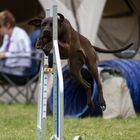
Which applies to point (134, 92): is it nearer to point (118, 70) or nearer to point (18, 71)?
point (118, 70)

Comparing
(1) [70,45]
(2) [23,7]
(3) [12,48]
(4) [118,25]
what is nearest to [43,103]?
(1) [70,45]

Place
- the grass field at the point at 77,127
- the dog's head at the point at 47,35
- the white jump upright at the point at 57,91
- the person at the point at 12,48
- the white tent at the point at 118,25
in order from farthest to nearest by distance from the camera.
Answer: the white tent at the point at 118,25
the person at the point at 12,48
the grass field at the point at 77,127
the dog's head at the point at 47,35
the white jump upright at the point at 57,91

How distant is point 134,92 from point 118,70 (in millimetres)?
323

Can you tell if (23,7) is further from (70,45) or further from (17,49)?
(70,45)

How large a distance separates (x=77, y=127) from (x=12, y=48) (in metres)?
2.70

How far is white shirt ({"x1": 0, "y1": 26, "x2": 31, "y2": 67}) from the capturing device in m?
8.41

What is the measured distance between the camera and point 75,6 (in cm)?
750

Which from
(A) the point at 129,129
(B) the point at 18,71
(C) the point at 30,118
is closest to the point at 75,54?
(A) the point at 129,129

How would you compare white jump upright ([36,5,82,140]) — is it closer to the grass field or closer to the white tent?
Result: the grass field

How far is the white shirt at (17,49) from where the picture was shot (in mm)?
8406

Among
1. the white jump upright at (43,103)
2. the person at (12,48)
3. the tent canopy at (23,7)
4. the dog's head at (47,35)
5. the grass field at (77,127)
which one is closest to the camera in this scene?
the dog's head at (47,35)

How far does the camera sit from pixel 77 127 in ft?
20.2

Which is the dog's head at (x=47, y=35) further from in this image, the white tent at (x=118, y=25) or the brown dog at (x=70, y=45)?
the white tent at (x=118, y=25)

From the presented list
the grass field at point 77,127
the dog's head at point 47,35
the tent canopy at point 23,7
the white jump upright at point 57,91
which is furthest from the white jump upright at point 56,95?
the tent canopy at point 23,7
